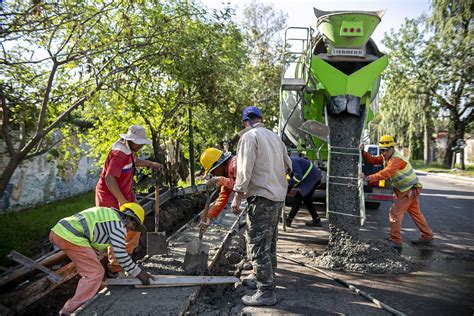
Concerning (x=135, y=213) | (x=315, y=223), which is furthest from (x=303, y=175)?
(x=135, y=213)

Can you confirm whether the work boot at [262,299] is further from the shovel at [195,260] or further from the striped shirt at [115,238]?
the striped shirt at [115,238]

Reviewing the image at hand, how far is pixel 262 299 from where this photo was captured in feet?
12.2

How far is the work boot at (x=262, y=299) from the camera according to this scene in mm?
3713

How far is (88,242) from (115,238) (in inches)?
10.5

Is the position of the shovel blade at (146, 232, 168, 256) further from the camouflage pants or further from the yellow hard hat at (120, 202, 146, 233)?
the camouflage pants

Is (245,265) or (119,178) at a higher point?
(119,178)

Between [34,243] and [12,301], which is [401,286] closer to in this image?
[12,301]

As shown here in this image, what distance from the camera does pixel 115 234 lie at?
346 centimetres

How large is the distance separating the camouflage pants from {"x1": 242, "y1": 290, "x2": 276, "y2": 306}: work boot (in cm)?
5

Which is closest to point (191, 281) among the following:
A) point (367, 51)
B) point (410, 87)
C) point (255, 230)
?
point (255, 230)

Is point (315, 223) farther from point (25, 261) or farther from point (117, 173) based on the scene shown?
point (25, 261)

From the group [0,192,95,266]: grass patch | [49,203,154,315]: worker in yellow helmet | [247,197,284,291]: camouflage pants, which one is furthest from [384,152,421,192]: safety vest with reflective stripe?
[0,192,95,266]: grass patch

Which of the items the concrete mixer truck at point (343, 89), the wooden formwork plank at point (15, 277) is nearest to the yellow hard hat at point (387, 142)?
the concrete mixer truck at point (343, 89)

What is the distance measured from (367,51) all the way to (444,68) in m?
22.5
